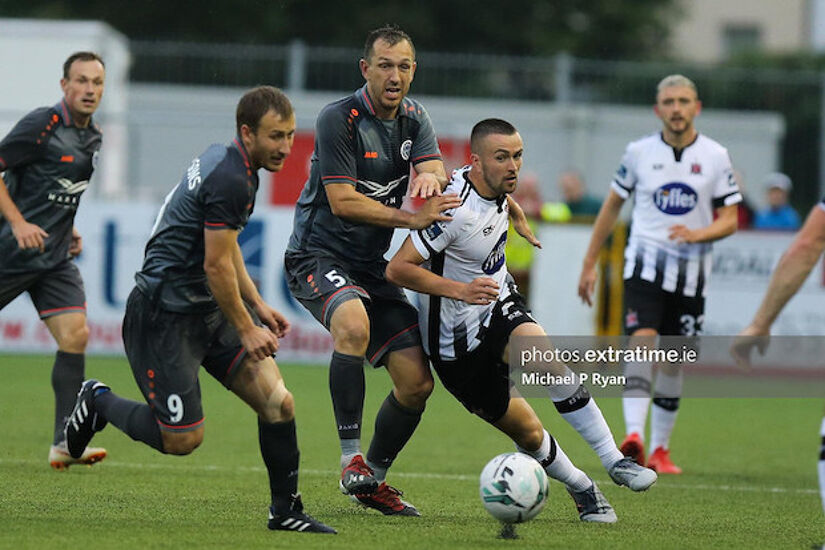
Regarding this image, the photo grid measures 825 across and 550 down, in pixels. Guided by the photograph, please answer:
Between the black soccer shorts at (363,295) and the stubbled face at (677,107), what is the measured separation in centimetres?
297

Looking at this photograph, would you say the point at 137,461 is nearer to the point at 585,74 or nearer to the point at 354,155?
the point at 354,155

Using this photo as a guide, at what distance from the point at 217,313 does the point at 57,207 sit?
258 cm

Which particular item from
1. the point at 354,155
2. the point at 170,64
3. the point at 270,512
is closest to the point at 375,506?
the point at 270,512

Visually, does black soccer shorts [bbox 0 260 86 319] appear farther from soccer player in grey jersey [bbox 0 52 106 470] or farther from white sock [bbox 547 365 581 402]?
white sock [bbox 547 365 581 402]

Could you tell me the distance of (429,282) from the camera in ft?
23.7

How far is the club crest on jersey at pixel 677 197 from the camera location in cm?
1003

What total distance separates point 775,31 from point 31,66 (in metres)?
37.2

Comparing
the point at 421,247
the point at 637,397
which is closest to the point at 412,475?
the point at 637,397

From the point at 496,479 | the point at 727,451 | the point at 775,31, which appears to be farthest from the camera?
the point at 775,31

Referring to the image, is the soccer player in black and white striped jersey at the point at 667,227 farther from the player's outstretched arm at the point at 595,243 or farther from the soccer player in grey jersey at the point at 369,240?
the soccer player in grey jersey at the point at 369,240

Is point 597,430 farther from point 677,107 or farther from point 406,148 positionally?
point 677,107

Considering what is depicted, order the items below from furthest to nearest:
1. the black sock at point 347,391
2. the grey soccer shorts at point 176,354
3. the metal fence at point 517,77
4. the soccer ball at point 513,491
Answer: the metal fence at point 517,77, the black sock at point 347,391, the grey soccer shorts at point 176,354, the soccer ball at point 513,491

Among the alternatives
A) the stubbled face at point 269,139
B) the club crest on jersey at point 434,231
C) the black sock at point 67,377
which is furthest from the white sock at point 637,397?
the stubbled face at point 269,139

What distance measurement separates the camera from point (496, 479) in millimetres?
6773
